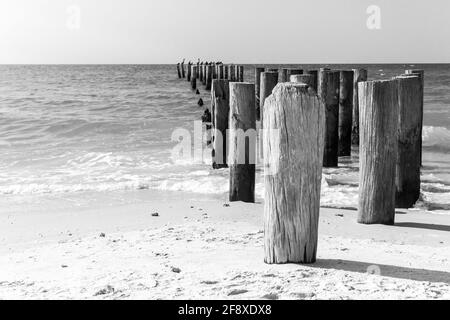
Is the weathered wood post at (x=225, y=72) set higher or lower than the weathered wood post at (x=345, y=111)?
higher

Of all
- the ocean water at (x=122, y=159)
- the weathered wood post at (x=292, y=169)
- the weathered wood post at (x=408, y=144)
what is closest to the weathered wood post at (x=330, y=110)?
the ocean water at (x=122, y=159)

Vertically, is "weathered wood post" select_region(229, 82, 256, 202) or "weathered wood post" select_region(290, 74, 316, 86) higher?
"weathered wood post" select_region(290, 74, 316, 86)

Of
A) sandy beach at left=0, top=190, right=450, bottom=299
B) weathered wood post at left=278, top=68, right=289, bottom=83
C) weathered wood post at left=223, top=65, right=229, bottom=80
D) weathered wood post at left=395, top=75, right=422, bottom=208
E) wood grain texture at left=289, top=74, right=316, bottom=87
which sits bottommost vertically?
sandy beach at left=0, top=190, right=450, bottom=299

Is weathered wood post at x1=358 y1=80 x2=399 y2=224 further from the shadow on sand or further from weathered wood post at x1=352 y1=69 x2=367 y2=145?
weathered wood post at x1=352 y1=69 x2=367 y2=145

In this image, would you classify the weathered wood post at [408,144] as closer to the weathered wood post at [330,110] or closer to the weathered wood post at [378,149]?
the weathered wood post at [378,149]

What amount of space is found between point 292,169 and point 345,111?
26.7 ft

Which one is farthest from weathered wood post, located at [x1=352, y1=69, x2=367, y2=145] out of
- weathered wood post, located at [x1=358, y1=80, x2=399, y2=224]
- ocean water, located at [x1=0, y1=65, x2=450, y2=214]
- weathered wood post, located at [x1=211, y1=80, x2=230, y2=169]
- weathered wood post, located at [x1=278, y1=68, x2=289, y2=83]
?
weathered wood post, located at [x1=358, y1=80, x2=399, y2=224]

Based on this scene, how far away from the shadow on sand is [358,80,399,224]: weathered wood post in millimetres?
1840

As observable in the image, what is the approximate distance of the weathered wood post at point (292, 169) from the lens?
156 inches

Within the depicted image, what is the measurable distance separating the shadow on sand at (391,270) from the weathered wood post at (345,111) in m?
7.61

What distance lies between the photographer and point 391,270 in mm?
4211

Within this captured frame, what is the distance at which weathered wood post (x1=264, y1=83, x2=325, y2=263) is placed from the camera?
3.97 meters

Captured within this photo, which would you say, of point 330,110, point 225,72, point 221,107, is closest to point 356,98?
point 330,110

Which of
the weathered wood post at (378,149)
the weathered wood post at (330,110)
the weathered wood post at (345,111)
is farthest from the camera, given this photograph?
the weathered wood post at (345,111)
